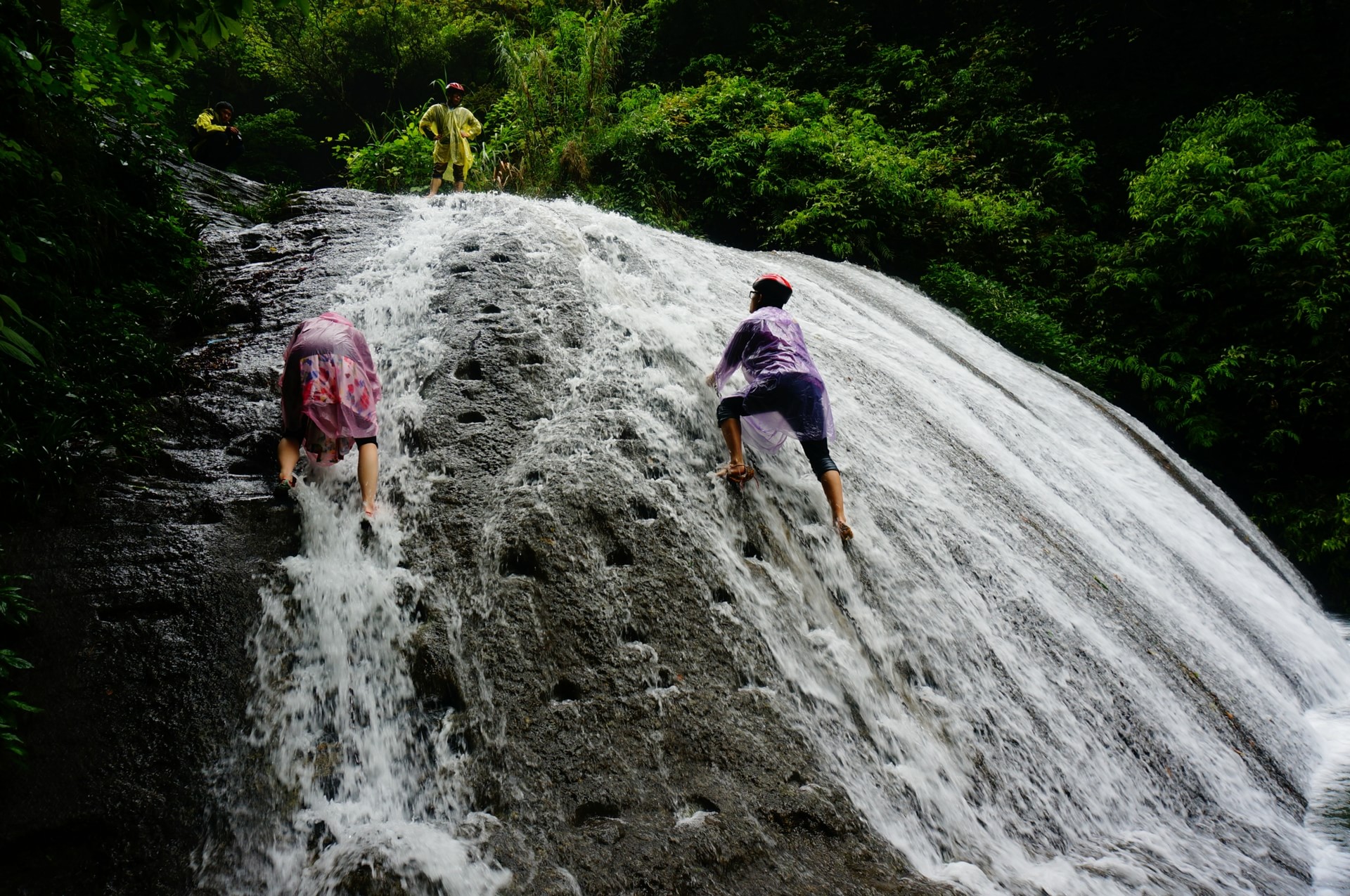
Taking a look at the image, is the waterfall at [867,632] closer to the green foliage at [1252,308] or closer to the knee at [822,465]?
the knee at [822,465]

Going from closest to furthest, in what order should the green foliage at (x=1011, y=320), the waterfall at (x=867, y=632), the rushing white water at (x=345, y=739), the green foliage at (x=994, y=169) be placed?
1. the rushing white water at (x=345, y=739)
2. the waterfall at (x=867, y=632)
3. the green foliage at (x=994, y=169)
4. the green foliage at (x=1011, y=320)

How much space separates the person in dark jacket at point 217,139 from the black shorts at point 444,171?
274 centimetres

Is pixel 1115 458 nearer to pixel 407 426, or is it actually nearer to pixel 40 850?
pixel 407 426

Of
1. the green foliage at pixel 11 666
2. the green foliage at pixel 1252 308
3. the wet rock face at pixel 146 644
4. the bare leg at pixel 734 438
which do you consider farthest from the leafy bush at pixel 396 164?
the green foliage at pixel 1252 308

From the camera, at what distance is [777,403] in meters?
4.42

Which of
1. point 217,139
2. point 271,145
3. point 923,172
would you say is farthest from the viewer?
point 271,145

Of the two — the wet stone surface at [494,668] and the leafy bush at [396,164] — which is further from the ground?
the leafy bush at [396,164]

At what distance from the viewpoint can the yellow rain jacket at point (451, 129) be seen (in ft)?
28.1

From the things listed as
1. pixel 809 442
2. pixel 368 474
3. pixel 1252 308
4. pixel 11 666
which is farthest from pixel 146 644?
pixel 1252 308

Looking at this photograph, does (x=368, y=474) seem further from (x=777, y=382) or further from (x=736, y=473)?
(x=777, y=382)

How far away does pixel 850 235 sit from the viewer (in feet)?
39.3

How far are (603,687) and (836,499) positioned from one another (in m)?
1.93

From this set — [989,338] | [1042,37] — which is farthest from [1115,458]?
[1042,37]

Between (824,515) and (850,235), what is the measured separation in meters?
8.59
